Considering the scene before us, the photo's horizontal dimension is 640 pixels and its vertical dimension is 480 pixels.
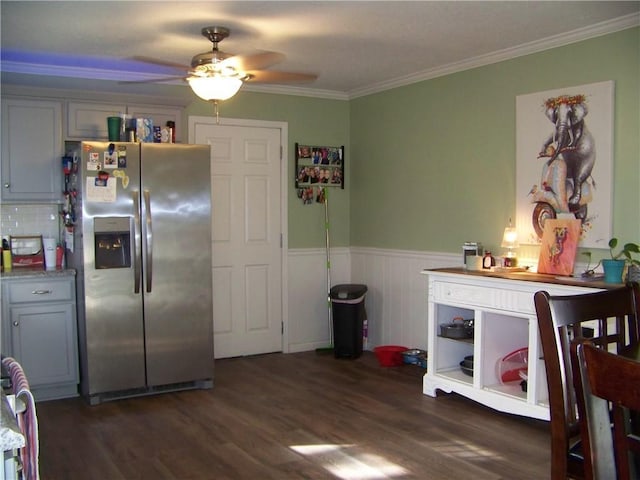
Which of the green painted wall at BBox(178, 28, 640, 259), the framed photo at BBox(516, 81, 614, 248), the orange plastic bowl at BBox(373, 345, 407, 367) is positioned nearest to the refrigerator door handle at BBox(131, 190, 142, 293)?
the green painted wall at BBox(178, 28, 640, 259)

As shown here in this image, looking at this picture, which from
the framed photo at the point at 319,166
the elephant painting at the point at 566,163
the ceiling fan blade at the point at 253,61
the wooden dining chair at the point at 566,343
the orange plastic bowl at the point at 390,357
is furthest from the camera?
the framed photo at the point at 319,166

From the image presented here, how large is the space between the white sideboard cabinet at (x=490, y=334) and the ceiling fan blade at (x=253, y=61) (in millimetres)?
1752

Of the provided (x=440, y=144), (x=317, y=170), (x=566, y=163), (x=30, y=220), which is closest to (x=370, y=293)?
(x=317, y=170)

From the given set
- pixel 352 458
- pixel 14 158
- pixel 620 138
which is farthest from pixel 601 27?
pixel 14 158

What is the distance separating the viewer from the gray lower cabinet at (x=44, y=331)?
14.0 feet

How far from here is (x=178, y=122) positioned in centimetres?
502

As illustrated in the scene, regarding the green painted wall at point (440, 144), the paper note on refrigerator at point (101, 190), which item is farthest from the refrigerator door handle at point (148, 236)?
the green painted wall at point (440, 144)

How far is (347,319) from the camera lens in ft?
18.1

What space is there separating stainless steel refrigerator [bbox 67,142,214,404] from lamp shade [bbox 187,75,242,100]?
3.28 feet

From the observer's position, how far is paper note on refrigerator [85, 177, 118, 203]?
4.19 m

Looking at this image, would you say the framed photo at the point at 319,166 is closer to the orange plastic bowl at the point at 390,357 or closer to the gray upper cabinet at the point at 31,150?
the orange plastic bowl at the point at 390,357

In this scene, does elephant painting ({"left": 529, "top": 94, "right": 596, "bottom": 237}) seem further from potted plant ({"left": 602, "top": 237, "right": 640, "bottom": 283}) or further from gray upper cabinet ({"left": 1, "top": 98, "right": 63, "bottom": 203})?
gray upper cabinet ({"left": 1, "top": 98, "right": 63, "bottom": 203})

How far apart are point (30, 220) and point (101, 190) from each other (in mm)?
928

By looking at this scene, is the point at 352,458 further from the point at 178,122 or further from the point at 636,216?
the point at 178,122
